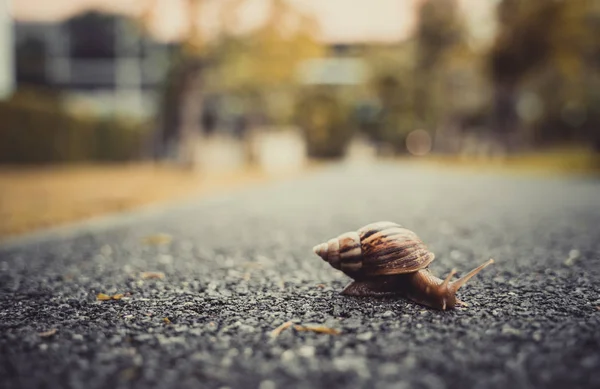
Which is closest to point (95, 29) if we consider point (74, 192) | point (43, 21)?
point (43, 21)


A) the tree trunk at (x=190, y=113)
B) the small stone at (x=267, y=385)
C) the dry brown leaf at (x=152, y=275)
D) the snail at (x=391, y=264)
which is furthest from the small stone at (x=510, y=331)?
the tree trunk at (x=190, y=113)

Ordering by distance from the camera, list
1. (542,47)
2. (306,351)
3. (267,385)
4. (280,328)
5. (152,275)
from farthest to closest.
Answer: (542,47), (152,275), (280,328), (306,351), (267,385)

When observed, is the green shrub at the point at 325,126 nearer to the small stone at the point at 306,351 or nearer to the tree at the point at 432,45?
the tree at the point at 432,45

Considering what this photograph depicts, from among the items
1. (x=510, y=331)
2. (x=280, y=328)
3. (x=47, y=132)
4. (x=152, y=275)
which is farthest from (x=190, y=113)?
(x=510, y=331)

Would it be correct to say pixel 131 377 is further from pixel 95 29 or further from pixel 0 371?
pixel 95 29

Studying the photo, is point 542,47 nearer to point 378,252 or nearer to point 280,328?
point 378,252

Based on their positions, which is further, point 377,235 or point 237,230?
point 237,230
